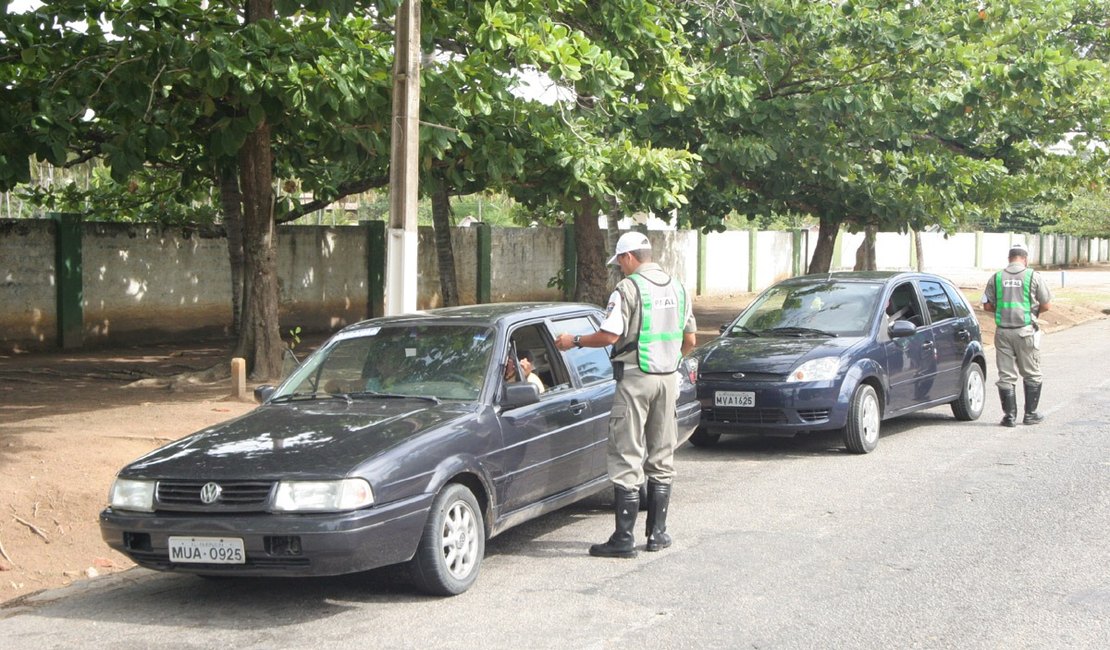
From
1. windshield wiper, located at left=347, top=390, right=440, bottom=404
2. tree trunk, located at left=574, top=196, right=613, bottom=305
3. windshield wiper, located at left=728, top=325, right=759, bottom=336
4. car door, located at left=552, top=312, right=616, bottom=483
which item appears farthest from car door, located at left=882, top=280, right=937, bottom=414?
tree trunk, located at left=574, top=196, right=613, bottom=305

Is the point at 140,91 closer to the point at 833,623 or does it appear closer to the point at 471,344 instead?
the point at 471,344

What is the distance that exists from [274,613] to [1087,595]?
4043 mm

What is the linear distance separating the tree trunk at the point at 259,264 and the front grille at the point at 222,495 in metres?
7.86

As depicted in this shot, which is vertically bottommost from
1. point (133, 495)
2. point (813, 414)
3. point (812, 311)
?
point (813, 414)

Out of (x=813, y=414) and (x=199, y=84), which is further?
(x=199, y=84)

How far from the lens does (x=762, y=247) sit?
120 ft

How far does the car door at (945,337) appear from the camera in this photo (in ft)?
39.0

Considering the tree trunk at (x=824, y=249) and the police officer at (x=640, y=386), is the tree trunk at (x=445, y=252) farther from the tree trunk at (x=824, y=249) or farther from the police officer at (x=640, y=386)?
the police officer at (x=640, y=386)

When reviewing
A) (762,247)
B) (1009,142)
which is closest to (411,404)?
(1009,142)

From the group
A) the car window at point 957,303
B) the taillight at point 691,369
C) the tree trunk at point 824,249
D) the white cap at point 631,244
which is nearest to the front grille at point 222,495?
the white cap at point 631,244

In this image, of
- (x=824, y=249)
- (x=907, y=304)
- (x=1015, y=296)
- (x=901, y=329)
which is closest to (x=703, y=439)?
(x=901, y=329)

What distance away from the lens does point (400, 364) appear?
24.3ft

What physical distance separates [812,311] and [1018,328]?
210cm

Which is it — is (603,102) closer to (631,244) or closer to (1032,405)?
(1032,405)
